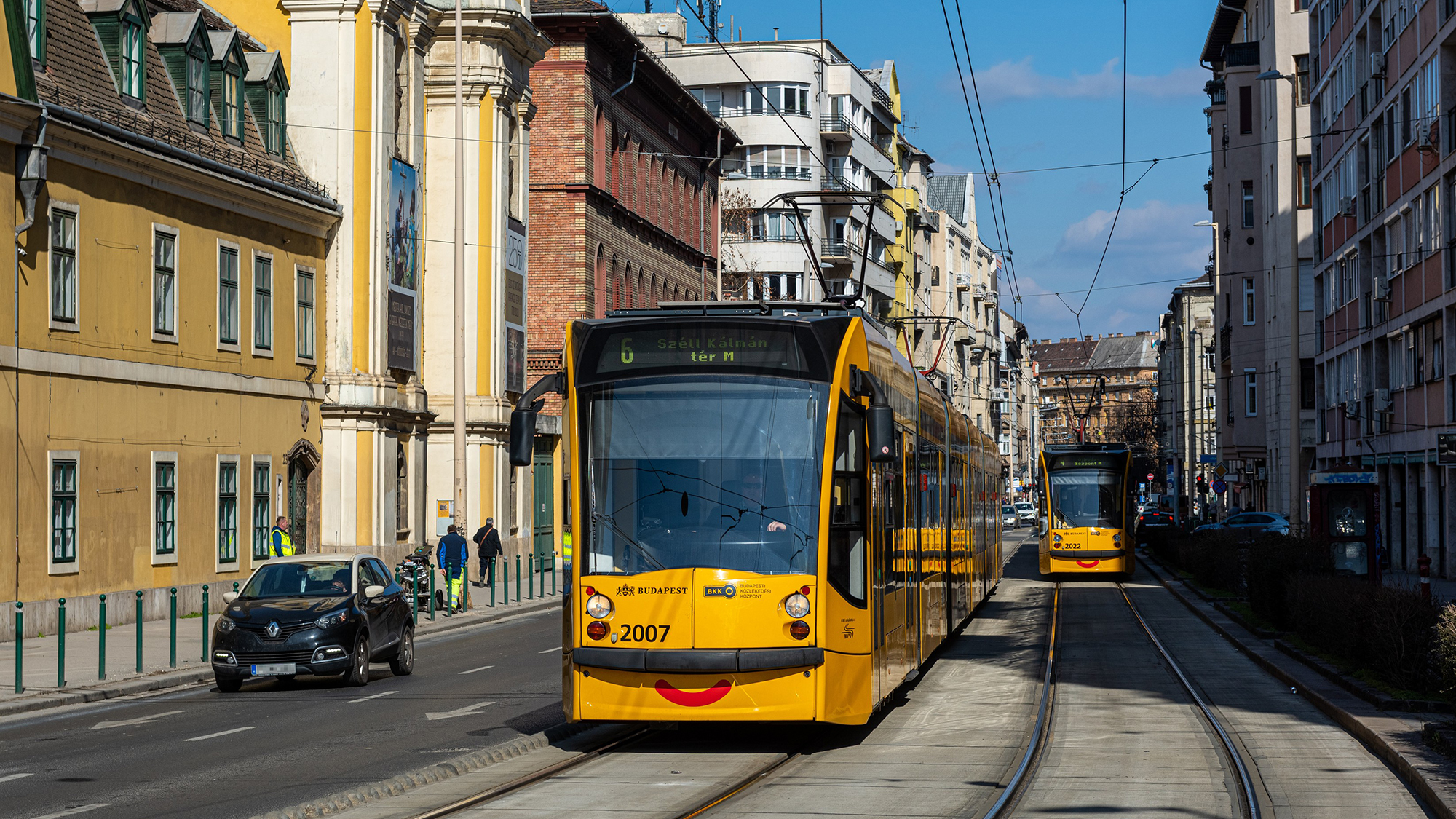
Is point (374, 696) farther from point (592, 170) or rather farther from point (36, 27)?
point (592, 170)

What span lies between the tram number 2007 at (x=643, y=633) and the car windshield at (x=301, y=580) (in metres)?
7.91

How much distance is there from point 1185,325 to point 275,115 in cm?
9566

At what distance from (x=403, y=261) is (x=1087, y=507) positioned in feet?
54.6

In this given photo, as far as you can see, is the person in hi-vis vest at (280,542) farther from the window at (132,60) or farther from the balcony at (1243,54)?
the balcony at (1243,54)

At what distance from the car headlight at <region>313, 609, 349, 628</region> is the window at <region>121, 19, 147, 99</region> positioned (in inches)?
546

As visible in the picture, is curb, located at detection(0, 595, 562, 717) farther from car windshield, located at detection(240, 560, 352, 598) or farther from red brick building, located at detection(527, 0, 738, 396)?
red brick building, located at detection(527, 0, 738, 396)

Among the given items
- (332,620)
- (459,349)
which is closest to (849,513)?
(332,620)

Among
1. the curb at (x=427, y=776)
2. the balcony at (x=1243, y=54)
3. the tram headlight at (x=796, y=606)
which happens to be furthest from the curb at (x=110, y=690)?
the balcony at (x=1243, y=54)

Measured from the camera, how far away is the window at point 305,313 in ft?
114

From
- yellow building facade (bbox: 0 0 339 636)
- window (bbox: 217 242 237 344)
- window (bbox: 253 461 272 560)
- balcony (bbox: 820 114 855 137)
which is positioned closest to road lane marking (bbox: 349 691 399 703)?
yellow building facade (bbox: 0 0 339 636)

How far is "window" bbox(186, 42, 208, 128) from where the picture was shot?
31.6m

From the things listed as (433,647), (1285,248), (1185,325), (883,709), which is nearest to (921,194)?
(1185,325)

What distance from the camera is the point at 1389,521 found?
157 ft

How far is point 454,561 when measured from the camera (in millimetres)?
31016
